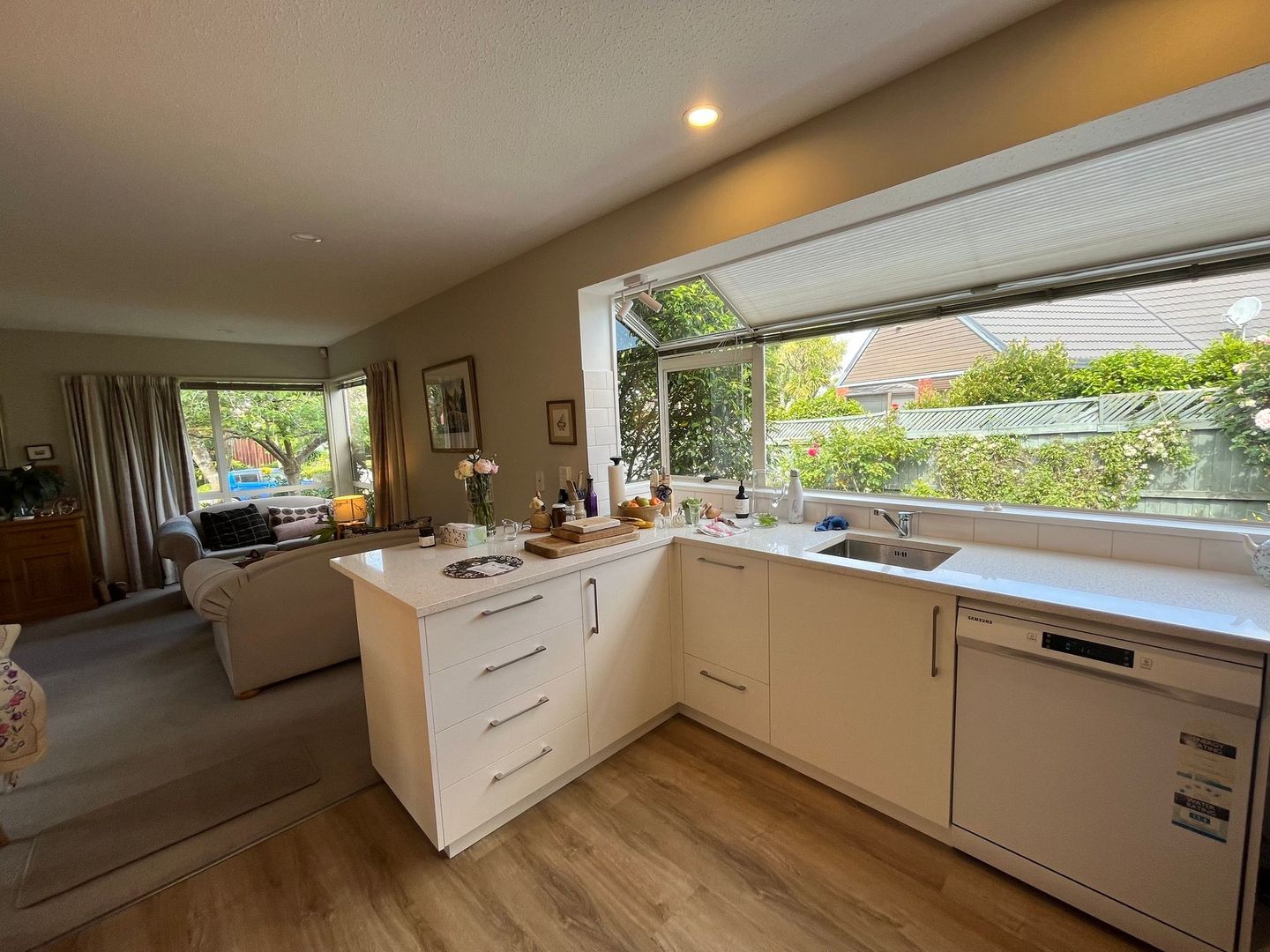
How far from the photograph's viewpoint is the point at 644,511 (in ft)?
8.27

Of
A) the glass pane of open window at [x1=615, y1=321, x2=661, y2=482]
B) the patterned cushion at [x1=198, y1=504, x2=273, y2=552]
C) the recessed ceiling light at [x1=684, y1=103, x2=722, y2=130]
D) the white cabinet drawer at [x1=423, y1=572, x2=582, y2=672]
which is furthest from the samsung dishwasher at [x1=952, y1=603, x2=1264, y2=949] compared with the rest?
the patterned cushion at [x1=198, y1=504, x2=273, y2=552]

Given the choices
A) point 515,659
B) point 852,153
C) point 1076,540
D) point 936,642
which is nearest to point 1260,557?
point 1076,540

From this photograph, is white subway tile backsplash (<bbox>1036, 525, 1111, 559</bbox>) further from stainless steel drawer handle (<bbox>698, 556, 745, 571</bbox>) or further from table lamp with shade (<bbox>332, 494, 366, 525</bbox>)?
table lamp with shade (<bbox>332, 494, 366, 525</bbox>)

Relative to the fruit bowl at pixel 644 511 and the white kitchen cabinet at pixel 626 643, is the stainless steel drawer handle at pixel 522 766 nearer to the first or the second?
the white kitchen cabinet at pixel 626 643

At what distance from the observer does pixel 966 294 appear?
82.0 inches

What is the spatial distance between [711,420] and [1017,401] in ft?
4.76

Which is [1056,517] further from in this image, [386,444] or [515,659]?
[386,444]

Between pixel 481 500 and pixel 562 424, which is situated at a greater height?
pixel 562 424

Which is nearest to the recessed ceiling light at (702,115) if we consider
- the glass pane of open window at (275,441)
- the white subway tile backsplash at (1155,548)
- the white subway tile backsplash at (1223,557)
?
the white subway tile backsplash at (1155,548)

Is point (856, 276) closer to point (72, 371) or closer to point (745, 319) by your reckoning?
point (745, 319)

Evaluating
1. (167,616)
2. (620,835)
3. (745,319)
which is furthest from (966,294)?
(167,616)

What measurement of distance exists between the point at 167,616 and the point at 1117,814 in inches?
227

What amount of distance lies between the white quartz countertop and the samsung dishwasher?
0.19 ft

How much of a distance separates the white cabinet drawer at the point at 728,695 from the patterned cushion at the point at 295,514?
176 inches
